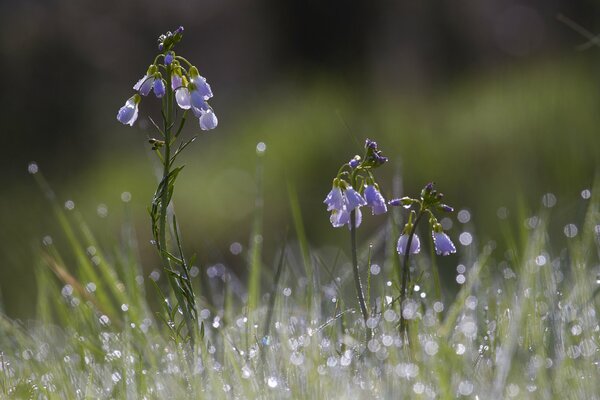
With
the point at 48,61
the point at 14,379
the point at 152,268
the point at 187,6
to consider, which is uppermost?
the point at 187,6

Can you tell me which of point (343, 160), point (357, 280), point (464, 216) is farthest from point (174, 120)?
point (343, 160)

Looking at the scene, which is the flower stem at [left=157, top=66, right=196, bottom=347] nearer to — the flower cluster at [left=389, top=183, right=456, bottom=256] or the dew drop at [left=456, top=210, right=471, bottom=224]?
the flower cluster at [left=389, top=183, right=456, bottom=256]

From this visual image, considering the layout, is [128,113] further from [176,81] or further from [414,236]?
[414,236]

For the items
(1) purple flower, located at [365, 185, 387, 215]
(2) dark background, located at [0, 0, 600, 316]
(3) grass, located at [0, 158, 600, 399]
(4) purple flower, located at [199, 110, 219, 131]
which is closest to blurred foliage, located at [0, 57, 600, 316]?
(2) dark background, located at [0, 0, 600, 316]

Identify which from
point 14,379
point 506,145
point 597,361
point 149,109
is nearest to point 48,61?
point 149,109

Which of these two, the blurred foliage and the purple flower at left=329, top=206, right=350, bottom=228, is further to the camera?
the blurred foliage

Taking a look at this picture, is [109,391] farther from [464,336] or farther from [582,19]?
[582,19]

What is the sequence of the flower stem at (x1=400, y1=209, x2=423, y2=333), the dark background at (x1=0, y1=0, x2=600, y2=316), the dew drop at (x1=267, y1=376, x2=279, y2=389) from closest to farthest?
the dew drop at (x1=267, y1=376, x2=279, y2=389) < the flower stem at (x1=400, y1=209, x2=423, y2=333) < the dark background at (x1=0, y1=0, x2=600, y2=316)

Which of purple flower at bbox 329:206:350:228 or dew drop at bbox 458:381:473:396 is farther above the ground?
purple flower at bbox 329:206:350:228

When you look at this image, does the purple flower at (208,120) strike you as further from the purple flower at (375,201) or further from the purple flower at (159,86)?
the purple flower at (375,201)
